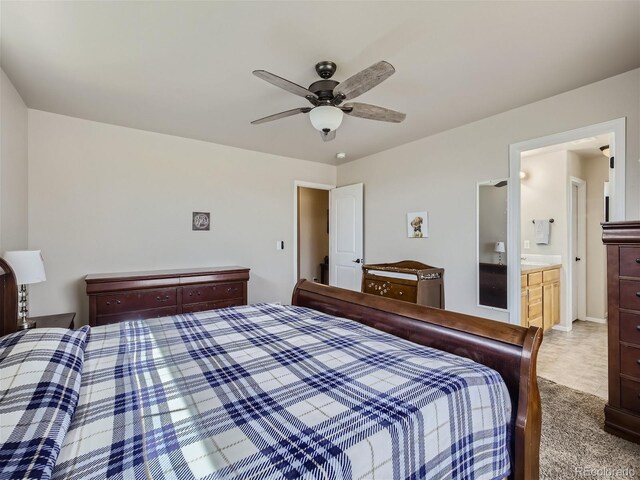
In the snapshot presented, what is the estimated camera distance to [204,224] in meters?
3.82

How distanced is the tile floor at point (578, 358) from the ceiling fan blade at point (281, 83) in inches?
123

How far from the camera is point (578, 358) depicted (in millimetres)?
3127

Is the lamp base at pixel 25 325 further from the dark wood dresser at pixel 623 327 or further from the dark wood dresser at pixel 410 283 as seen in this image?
the dark wood dresser at pixel 623 327

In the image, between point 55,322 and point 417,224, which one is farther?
point 417,224

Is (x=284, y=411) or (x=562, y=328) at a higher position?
(x=284, y=411)

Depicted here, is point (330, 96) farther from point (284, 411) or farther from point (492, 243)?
point (492, 243)

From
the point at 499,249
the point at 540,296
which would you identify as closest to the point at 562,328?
the point at 540,296

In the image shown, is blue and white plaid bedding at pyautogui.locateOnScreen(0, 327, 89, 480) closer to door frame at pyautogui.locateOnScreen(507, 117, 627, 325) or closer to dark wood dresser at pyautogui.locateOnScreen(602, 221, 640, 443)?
dark wood dresser at pyautogui.locateOnScreen(602, 221, 640, 443)

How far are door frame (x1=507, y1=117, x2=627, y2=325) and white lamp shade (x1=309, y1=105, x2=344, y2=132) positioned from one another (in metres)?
1.89

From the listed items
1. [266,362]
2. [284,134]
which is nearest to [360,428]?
[266,362]

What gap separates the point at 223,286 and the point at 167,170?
59.6 inches

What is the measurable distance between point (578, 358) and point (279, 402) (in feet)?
11.7

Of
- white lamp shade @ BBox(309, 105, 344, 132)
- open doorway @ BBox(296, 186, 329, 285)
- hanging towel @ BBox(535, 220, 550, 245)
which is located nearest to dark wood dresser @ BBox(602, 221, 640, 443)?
white lamp shade @ BBox(309, 105, 344, 132)

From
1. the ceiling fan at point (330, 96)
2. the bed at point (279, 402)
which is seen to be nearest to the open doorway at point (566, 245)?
the bed at point (279, 402)
